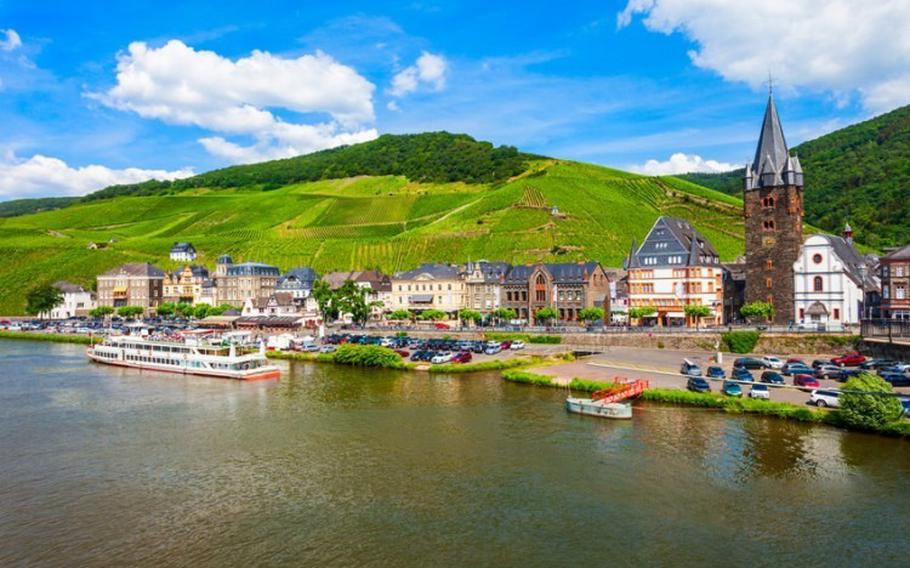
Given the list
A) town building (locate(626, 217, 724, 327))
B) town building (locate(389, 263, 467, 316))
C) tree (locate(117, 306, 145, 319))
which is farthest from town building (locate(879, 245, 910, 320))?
tree (locate(117, 306, 145, 319))

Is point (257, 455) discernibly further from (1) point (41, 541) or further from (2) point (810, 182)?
(2) point (810, 182)

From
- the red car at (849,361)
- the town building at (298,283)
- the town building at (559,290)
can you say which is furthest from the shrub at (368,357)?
the town building at (298,283)

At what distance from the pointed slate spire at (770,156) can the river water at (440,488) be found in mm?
44897

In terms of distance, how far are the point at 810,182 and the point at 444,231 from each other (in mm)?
110870

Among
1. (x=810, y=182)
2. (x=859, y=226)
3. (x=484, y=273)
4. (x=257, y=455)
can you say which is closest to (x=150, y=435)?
(x=257, y=455)

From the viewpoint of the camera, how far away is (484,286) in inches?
4146

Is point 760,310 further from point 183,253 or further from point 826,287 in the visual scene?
point 183,253

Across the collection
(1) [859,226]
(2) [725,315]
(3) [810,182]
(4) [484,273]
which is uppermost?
(3) [810,182]

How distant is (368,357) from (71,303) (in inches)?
4008

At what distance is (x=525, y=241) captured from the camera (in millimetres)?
136750

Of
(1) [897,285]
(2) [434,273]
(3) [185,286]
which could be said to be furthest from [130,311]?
(1) [897,285]

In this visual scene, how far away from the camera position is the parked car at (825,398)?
1693 inches

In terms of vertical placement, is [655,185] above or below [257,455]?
above

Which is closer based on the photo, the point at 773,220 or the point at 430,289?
the point at 773,220
